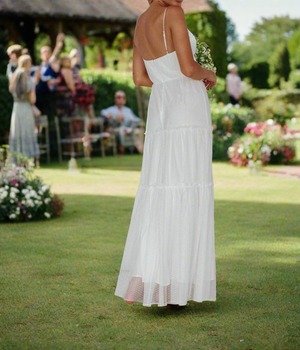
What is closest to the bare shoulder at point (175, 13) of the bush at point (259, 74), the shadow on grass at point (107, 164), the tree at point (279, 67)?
the shadow on grass at point (107, 164)

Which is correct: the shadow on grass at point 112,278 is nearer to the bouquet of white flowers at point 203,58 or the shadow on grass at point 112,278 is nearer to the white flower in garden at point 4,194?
the white flower in garden at point 4,194

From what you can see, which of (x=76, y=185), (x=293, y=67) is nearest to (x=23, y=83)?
(x=76, y=185)

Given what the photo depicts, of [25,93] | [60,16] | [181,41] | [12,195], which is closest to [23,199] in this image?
[12,195]

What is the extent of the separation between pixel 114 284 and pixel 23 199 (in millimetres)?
3161

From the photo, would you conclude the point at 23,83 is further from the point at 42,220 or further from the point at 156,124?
the point at 156,124

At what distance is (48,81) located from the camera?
51.7ft

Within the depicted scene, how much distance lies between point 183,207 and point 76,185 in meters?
7.30

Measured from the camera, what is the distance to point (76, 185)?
37.6 ft

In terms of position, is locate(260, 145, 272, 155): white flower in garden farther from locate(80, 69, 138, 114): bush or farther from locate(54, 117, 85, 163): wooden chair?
locate(80, 69, 138, 114): bush

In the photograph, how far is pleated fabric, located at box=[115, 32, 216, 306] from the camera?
4.27 metres

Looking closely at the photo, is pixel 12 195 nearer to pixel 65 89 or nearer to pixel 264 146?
pixel 264 146

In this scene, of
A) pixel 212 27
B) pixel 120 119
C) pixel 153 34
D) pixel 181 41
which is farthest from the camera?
pixel 212 27

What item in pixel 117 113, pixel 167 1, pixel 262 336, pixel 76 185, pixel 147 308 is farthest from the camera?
pixel 117 113

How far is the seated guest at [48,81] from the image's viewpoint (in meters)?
15.8
